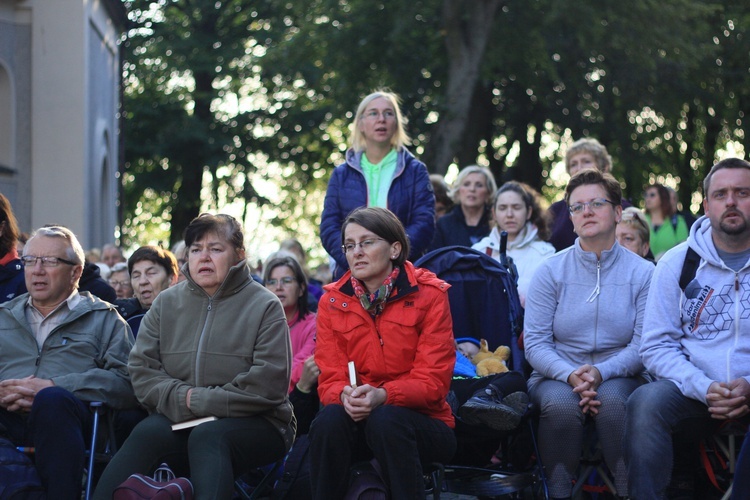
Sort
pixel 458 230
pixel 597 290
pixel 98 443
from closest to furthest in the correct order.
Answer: pixel 98 443, pixel 597 290, pixel 458 230

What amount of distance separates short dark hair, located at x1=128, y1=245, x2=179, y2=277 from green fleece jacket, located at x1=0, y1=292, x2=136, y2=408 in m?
1.48

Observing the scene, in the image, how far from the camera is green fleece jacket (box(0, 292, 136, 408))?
6297 mm

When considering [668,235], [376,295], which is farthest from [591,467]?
[668,235]

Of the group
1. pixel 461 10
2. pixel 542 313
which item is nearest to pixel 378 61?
pixel 461 10

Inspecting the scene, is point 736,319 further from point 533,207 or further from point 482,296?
point 533,207

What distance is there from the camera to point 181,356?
19.8 ft

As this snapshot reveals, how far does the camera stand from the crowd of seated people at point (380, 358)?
223 inches

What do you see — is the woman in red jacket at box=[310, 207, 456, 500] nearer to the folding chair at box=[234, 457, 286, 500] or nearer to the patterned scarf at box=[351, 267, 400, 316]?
the patterned scarf at box=[351, 267, 400, 316]

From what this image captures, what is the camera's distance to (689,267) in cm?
612

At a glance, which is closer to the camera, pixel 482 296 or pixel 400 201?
pixel 482 296

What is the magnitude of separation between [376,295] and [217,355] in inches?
37.2

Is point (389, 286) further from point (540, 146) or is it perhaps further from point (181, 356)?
point (540, 146)

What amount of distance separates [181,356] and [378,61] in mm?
15944

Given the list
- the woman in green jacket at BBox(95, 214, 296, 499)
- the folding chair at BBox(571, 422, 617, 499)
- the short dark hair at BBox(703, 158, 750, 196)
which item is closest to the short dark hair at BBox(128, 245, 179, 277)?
the woman in green jacket at BBox(95, 214, 296, 499)
